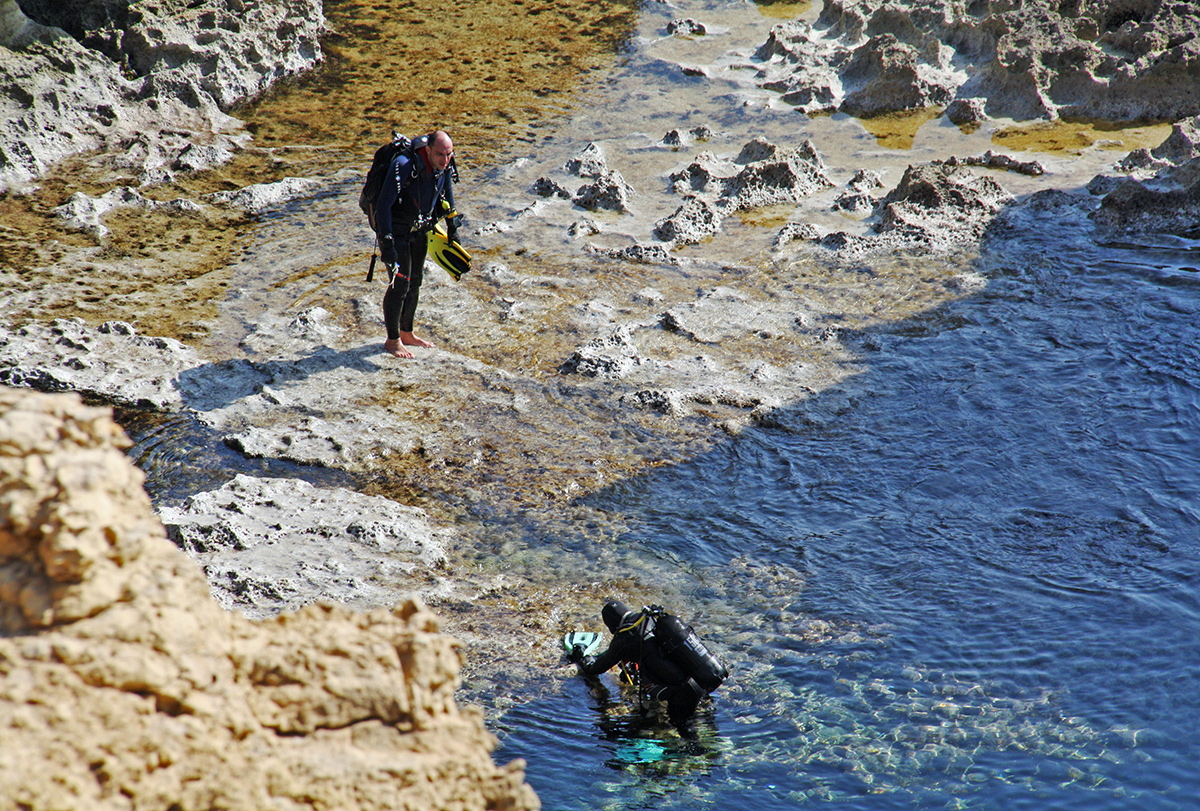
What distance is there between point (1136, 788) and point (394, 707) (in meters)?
3.61

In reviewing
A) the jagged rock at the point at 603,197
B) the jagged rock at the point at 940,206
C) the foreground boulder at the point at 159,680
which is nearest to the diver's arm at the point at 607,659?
the foreground boulder at the point at 159,680

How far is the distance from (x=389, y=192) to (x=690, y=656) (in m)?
4.08

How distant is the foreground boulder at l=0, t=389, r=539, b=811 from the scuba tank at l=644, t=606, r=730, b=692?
1.84m

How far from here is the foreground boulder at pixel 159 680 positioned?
1980mm

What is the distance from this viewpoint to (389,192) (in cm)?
645

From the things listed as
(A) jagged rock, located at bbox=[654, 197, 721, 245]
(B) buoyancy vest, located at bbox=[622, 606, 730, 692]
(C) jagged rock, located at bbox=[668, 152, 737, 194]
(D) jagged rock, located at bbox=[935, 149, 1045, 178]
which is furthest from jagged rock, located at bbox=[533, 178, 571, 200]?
(B) buoyancy vest, located at bbox=[622, 606, 730, 692]

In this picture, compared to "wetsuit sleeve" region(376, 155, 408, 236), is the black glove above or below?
below

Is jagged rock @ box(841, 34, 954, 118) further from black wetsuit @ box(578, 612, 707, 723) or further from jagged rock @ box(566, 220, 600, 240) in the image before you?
black wetsuit @ box(578, 612, 707, 723)

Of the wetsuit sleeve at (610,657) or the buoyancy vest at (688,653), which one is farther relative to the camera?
the wetsuit sleeve at (610,657)

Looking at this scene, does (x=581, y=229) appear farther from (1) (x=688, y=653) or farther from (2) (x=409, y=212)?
(1) (x=688, y=653)

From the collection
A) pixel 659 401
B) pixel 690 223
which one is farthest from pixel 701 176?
pixel 659 401

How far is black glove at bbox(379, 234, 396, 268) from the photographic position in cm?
658

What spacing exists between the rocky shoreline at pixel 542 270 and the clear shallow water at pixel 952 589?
0.51 metres

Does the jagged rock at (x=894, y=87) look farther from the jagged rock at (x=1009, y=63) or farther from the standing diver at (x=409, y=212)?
the standing diver at (x=409, y=212)
